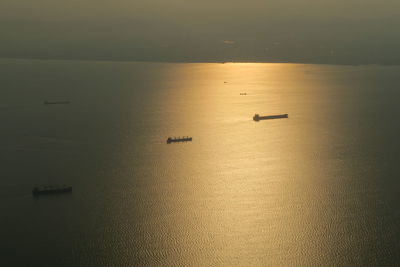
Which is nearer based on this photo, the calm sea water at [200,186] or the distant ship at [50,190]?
the calm sea water at [200,186]

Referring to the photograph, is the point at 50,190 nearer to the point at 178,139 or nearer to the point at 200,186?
the point at 200,186

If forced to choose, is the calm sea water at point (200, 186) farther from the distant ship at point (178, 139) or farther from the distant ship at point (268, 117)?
the distant ship at point (268, 117)

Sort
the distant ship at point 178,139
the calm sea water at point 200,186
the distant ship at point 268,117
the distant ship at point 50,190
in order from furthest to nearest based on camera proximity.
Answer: the distant ship at point 268,117 < the distant ship at point 178,139 < the distant ship at point 50,190 < the calm sea water at point 200,186

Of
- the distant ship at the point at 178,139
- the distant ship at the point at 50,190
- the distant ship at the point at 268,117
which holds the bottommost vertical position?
the distant ship at the point at 50,190

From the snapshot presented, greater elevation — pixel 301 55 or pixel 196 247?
pixel 301 55

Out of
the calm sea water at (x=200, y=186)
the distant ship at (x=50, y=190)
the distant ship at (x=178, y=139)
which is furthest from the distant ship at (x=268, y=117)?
the distant ship at (x=50, y=190)

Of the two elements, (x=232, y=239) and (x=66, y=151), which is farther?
(x=66, y=151)

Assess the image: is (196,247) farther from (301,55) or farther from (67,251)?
(301,55)

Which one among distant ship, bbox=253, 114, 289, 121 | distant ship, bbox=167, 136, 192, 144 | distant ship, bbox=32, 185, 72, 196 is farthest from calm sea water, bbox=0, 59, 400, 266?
distant ship, bbox=253, 114, 289, 121

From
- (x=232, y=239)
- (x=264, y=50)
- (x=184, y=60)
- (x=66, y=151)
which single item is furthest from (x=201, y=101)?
(x=264, y=50)
